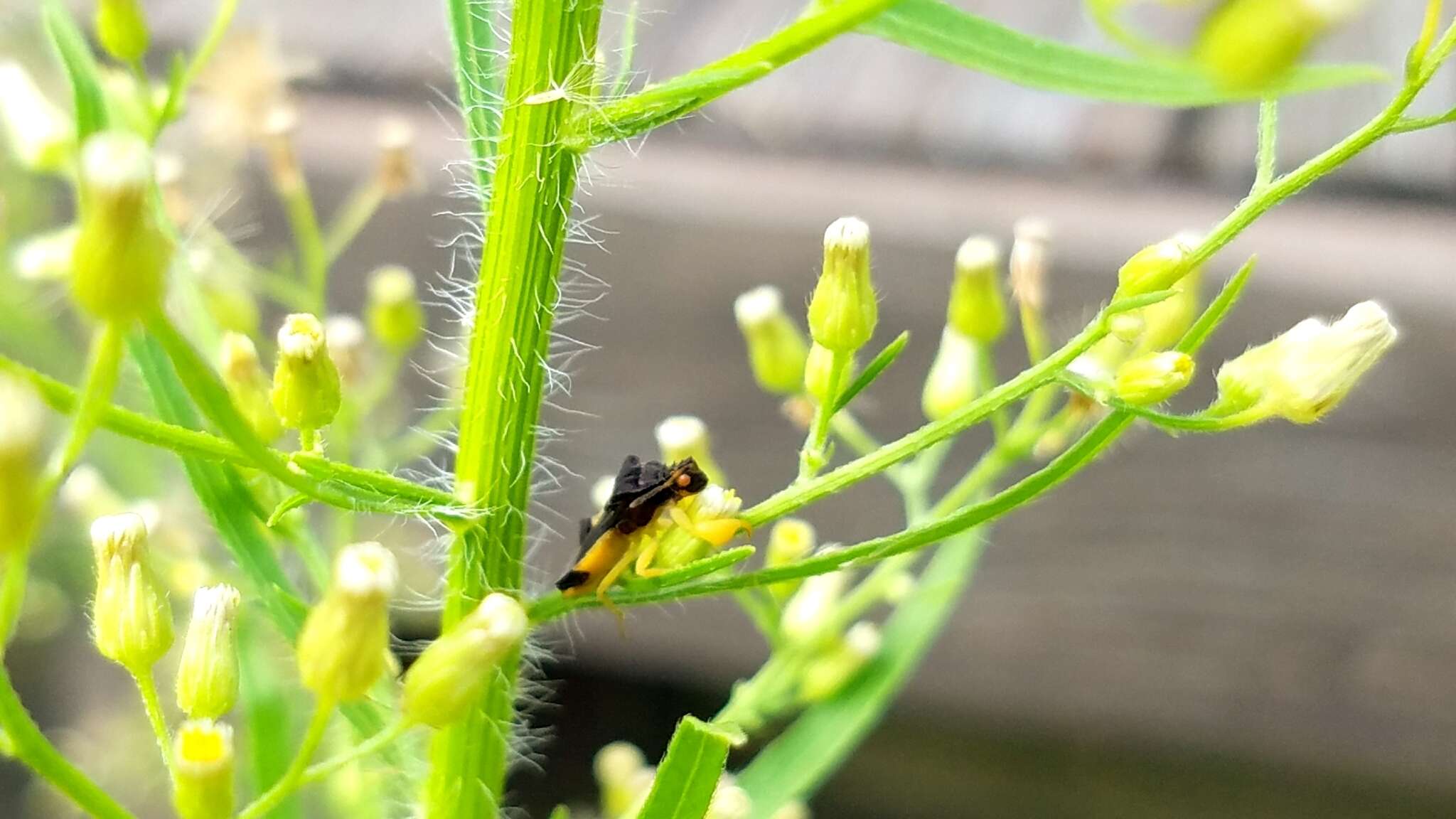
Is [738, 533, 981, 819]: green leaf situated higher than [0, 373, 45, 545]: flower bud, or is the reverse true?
[738, 533, 981, 819]: green leaf

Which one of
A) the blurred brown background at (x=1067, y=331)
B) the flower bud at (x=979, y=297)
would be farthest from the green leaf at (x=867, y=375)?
the blurred brown background at (x=1067, y=331)

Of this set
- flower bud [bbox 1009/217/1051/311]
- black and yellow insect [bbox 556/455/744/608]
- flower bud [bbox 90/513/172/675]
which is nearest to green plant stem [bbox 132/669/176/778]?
flower bud [bbox 90/513/172/675]

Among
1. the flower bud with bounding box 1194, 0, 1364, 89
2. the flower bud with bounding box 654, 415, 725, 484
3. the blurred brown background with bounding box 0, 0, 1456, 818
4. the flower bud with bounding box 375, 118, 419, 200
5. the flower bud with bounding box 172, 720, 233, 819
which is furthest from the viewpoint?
the blurred brown background with bounding box 0, 0, 1456, 818

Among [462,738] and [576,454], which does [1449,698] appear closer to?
[576,454]

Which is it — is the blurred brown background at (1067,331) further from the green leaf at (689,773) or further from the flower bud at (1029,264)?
the green leaf at (689,773)

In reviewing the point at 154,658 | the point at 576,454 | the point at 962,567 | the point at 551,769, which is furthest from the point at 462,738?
the point at 551,769

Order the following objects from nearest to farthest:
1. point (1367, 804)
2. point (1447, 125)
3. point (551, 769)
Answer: point (1447, 125)
point (1367, 804)
point (551, 769)

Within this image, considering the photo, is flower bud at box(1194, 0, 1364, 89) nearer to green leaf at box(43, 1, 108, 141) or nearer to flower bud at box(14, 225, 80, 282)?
green leaf at box(43, 1, 108, 141)

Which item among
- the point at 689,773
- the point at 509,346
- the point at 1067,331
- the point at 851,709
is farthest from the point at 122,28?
the point at 1067,331
